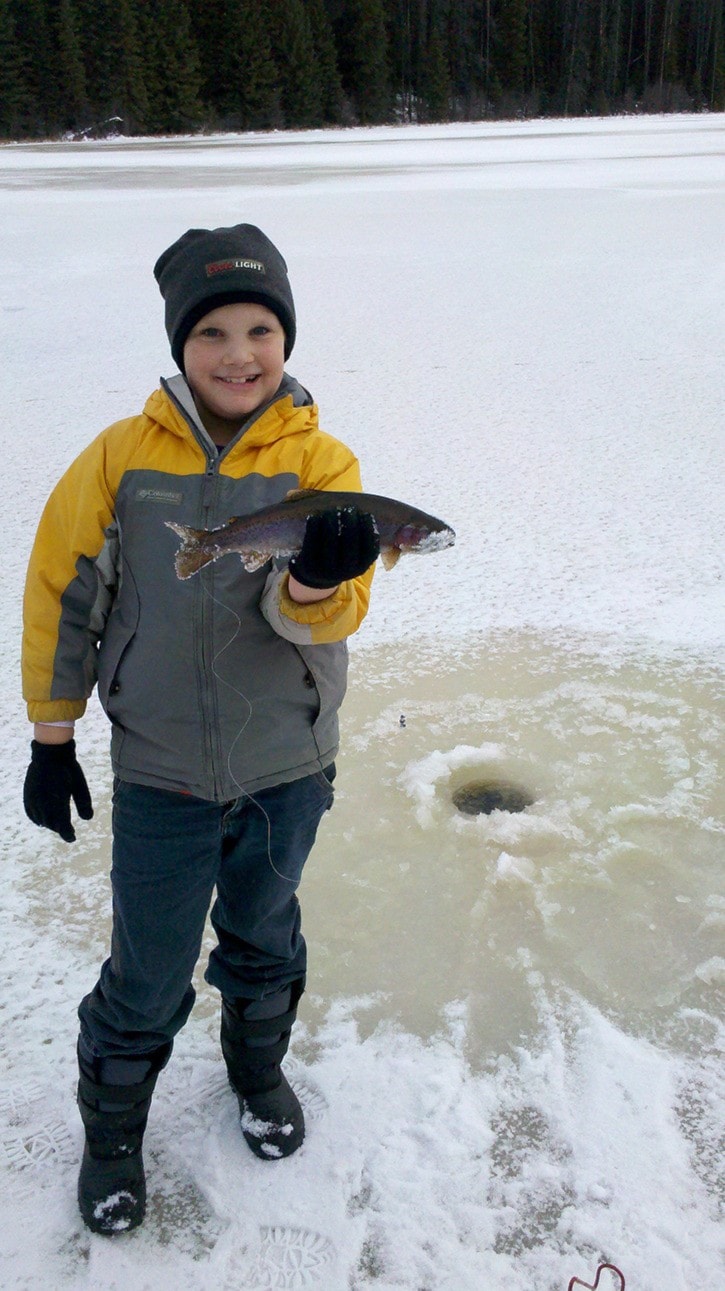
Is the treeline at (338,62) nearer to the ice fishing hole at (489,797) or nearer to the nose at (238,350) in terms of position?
the ice fishing hole at (489,797)

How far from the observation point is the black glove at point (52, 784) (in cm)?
174

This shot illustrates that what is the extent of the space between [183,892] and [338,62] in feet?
198

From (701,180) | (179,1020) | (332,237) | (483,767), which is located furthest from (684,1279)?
(701,180)

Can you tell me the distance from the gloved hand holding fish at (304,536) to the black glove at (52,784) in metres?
0.45

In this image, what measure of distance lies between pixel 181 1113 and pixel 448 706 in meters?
1.69

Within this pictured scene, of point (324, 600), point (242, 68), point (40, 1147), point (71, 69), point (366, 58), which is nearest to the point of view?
point (324, 600)

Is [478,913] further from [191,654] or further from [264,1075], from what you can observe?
[191,654]

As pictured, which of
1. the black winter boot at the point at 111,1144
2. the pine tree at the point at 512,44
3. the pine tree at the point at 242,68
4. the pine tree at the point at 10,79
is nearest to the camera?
the black winter boot at the point at 111,1144

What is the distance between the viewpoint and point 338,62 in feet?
173

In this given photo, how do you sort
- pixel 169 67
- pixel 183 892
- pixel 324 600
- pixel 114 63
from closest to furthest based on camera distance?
pixel 324 600 < pixel 183 892 < pixel 114 63 < pixel 169 67

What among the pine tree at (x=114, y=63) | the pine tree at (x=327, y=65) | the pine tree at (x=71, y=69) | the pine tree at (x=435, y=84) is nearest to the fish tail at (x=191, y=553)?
the pine tree at (x=114, y=63)

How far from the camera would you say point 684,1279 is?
1.63m

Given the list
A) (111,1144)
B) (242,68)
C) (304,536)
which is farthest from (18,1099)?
(242,68)

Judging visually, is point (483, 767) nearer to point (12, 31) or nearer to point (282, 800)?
point (282, 800)
